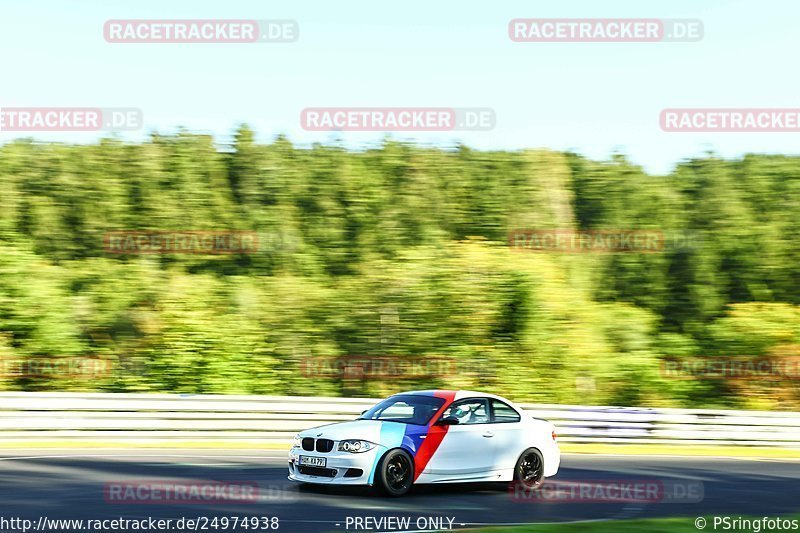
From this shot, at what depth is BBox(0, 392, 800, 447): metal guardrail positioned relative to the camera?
59.9 ft

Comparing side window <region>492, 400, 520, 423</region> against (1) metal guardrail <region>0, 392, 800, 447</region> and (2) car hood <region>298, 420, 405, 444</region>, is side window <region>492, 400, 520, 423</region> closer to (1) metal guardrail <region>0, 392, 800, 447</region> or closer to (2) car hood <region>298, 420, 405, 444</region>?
(2) car hood <region>298, 420, 405, 444</region>

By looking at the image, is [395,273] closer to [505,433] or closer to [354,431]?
[505,433]

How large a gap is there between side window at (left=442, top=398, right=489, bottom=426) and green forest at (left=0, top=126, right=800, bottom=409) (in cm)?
1239

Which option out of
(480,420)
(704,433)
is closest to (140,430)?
(480,420)

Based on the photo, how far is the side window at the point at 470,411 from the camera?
12.9 metres

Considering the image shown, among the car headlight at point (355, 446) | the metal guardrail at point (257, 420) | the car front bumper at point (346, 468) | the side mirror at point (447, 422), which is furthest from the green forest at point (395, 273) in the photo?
the car headlight at point (355, 446)

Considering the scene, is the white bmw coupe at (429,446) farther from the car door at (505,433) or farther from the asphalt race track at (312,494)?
the asphalt race track at (312,494)

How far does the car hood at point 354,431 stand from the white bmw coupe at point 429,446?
→ 0.01m

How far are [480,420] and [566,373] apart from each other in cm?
1496

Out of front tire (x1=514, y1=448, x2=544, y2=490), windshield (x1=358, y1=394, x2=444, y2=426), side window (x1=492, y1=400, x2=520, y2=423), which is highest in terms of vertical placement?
windshield (x1=358, y1=394, x2=444, y2=426)

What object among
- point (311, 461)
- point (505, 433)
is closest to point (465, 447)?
point (505, 433)

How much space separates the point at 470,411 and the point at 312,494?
2.40m

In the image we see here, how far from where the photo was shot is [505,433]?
13.1 meters

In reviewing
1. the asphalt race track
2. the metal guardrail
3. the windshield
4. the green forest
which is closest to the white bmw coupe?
the windshield
